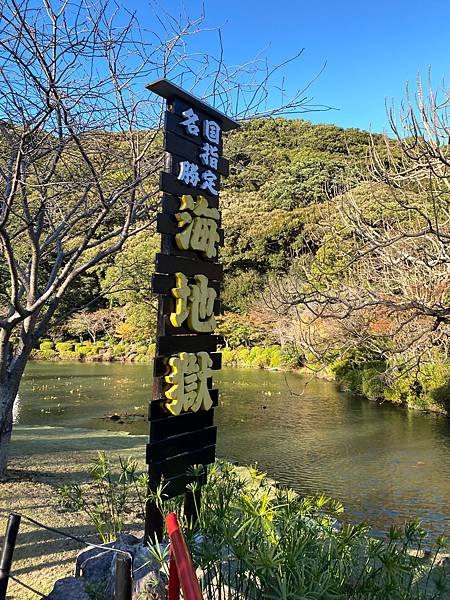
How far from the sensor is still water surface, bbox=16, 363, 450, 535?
20.6ft

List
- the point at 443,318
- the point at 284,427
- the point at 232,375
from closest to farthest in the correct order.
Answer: the point at 443,318 → the point at 284,427 → the point at 232,375

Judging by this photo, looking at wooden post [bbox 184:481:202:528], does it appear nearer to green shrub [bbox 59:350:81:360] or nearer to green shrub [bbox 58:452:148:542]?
green shrub [bbox 58:452:148:542]

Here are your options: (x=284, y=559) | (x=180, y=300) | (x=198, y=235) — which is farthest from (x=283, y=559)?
(x=198, y=235)

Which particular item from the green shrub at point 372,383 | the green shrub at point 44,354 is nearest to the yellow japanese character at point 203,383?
the green shrub at point 372,383

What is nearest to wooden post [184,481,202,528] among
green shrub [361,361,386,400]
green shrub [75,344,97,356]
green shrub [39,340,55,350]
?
green shrub [361,361,386,400]

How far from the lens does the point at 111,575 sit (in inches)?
93.1

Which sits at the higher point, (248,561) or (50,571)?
(248,561)

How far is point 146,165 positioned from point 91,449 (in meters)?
4.03

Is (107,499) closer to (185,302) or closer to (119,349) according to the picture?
(185,302)

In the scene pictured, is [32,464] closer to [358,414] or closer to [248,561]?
[248,561]

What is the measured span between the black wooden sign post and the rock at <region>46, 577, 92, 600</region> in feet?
1.35

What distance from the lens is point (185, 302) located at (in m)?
2.87

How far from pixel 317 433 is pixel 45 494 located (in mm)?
6396

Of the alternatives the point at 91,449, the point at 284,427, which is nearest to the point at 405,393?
the point at 284,427
